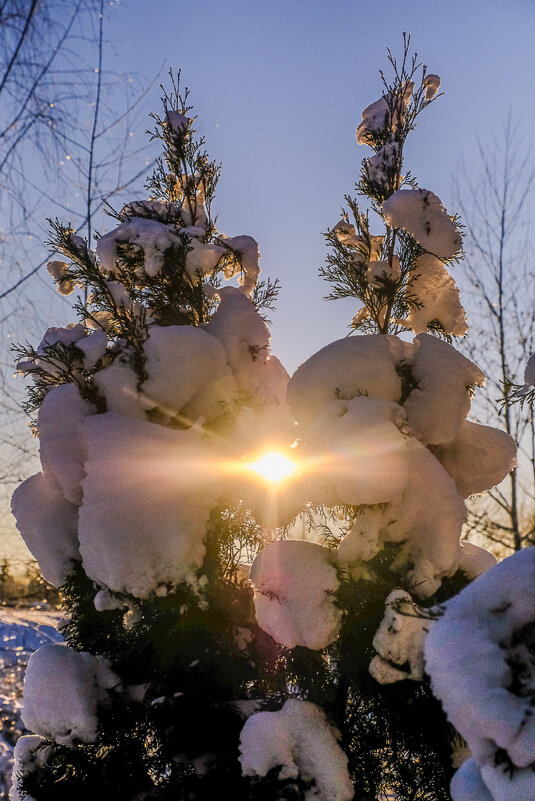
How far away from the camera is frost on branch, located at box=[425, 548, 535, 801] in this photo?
4.22ft

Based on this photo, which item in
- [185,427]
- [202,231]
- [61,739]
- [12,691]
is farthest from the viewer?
[12,691]

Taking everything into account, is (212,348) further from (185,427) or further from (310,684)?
(310,684)

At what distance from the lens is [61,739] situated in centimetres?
310

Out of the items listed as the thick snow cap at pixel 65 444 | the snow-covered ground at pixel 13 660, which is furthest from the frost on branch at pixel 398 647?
the snow-covered ground at pixel 13 660

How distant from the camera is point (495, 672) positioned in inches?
52.4

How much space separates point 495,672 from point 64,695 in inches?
98.4

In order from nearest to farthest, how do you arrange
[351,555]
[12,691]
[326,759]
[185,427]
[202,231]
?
[326,759] → [351,555] → [185,427] → [202,231] → [12,691]

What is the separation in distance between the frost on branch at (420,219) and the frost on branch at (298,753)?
2.48 meters

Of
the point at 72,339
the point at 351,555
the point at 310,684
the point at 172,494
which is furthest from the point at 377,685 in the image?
the point at 72,339

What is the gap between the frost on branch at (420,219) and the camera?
10.2 feet

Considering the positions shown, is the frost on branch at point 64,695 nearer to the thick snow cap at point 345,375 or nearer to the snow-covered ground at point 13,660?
the thick snow cap at point 345,375

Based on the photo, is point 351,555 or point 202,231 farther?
point 202,231

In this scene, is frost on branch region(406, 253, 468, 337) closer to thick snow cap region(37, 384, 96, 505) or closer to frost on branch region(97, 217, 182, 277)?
frost on branch region(97, 217, 182, 277)

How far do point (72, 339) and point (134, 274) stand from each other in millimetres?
563
